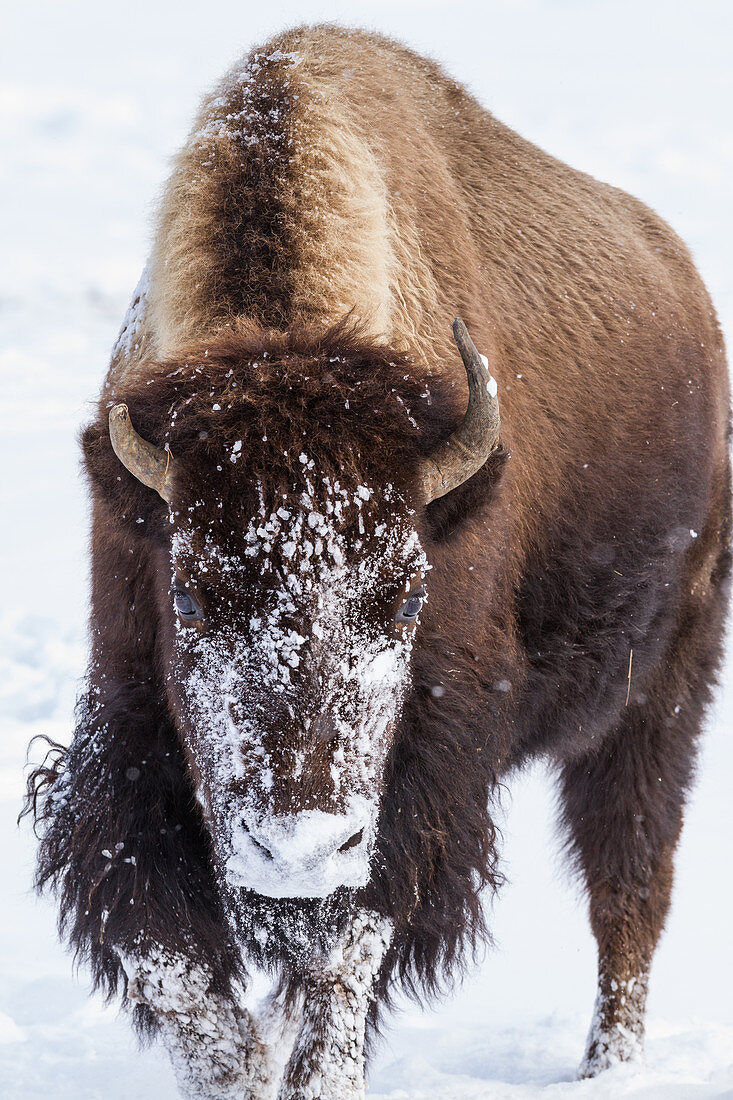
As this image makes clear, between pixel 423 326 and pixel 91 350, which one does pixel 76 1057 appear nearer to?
pixel 423 326

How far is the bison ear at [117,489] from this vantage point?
2.69 meters

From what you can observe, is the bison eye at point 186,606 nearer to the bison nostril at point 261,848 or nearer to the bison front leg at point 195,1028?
the bison nostril at point 261,848

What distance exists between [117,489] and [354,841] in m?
0.98

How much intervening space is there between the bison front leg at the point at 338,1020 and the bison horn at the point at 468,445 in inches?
45.8

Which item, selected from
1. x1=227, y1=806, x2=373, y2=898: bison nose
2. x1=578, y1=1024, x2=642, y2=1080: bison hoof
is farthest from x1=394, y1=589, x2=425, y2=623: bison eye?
x1=578, y1=1024, x2=642, y2=1080: bison hoof

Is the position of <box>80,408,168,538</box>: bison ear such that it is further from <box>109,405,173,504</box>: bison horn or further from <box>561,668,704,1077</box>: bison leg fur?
<box>561,668,704,1077</box>: bison leg fur

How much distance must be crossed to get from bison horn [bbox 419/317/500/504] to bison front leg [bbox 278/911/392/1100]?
45.8 inches

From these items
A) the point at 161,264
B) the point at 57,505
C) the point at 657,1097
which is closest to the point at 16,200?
the point at 57,505

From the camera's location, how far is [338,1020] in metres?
2.96

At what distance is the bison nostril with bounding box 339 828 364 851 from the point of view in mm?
2400

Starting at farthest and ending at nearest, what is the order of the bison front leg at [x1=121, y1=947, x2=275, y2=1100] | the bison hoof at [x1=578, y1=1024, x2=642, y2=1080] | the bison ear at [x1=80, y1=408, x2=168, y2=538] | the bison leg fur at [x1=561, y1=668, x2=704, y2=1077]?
the bison leg fur at [x1=561, y1=668, x2=704, y2=1077], the bison hoof at [x1=578, y1=1024, x2=642, y2=1080], the bison front leg at [x1=121, y1=947, x2=275, y2=1100], the bison ear at [x1=80, y1=408, x2=168, y2=538]

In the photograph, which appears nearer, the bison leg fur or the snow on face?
the snow on face

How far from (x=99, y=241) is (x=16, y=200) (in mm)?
2505

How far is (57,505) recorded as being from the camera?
10.8m
